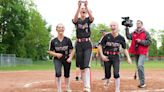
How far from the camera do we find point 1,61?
170 feet

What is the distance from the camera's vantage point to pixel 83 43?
11008 millimetres

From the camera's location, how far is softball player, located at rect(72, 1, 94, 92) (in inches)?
432

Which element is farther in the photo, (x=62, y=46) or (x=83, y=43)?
(x=62, y=46)

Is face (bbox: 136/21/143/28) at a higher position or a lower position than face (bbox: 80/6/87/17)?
lower

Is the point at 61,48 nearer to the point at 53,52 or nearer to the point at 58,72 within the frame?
the point at 53,52

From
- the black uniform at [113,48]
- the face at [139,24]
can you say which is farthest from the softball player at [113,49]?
the face at [139,24]

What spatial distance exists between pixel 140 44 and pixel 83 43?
2.99 metres

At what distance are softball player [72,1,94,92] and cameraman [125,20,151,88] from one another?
2.74 metres

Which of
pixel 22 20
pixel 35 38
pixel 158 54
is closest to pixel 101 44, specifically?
pixel 22 20

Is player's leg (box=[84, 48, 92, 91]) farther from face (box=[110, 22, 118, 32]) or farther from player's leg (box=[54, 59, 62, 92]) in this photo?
face (box=[110, 22, 118, 32])

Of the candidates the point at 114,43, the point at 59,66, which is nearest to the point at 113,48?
Answer: the point at 114,43

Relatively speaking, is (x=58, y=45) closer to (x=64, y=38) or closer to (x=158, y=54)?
(x=64, y=38)

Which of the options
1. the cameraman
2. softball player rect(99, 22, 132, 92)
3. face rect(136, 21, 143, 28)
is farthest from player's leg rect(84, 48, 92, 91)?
face rect(136, 21, 143, 28)

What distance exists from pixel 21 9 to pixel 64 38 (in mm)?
57717
